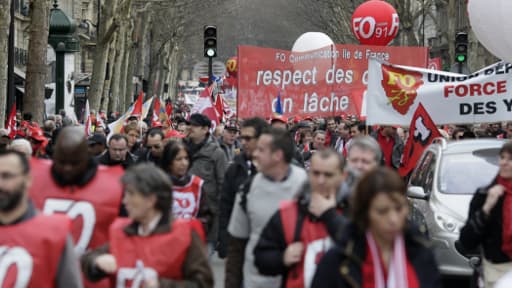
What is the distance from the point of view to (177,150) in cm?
858

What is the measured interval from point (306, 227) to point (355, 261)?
108 centimetres

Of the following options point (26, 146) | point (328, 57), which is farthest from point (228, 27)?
point (26, 146)

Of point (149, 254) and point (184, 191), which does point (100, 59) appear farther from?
point (149, 254)

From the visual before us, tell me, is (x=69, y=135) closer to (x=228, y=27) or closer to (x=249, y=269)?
(x=249, y=269)

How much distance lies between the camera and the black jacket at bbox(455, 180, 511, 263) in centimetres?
687

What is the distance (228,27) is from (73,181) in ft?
361

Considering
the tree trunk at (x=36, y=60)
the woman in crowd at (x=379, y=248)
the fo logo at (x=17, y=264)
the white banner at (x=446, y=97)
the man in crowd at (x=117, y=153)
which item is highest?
the tree trunk at (x=36, y=60)

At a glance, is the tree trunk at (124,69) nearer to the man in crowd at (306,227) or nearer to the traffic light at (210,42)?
the traffic light at (210,42)

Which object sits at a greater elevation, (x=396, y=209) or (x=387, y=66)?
(x=387, y=66)

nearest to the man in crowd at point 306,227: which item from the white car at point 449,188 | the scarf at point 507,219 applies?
the scarf at point 507,219

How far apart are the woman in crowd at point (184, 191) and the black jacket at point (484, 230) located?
2162 mm

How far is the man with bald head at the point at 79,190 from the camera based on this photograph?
5.98 m

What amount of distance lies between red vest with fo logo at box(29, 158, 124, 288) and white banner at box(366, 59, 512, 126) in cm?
753

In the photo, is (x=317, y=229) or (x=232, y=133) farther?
(x=232, y=133)
